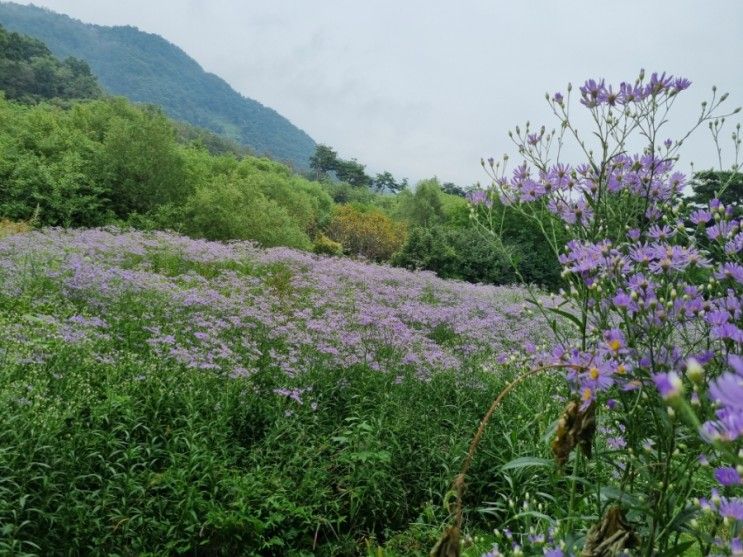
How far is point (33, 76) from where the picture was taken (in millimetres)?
43312

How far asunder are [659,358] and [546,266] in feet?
58.2

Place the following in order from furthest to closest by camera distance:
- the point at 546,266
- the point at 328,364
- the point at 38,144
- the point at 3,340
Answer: the point at 546,266 → the point at 38,144 → the point at 328,364 → the point at 3,340

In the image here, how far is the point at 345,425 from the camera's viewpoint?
4.00 metres

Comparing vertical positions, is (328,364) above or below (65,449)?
above

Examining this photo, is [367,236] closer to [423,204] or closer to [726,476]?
[423,204]

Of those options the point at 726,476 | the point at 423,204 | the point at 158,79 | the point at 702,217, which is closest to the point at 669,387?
the point at 726,476

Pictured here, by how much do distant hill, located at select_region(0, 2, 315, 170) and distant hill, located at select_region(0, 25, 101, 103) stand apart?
301 feet

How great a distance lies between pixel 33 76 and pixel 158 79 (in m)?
141

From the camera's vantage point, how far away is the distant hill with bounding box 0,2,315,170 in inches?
5965

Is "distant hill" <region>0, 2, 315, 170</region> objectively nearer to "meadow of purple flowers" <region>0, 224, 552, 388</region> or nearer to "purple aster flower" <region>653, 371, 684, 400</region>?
"meadow of purple flowers" <region>0, 224, 552, 388</region>

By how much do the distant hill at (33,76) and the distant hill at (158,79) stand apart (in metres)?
91.8

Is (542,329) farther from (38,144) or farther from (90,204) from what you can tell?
(38,144)

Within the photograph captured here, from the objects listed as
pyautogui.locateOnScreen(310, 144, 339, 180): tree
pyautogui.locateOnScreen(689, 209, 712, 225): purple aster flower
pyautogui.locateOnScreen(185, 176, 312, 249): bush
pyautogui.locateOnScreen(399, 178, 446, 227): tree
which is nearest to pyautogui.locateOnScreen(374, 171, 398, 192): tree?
pyautogui.locateOnScreen(310, 144, 339, 180): tree

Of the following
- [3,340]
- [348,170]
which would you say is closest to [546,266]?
[3,340]
